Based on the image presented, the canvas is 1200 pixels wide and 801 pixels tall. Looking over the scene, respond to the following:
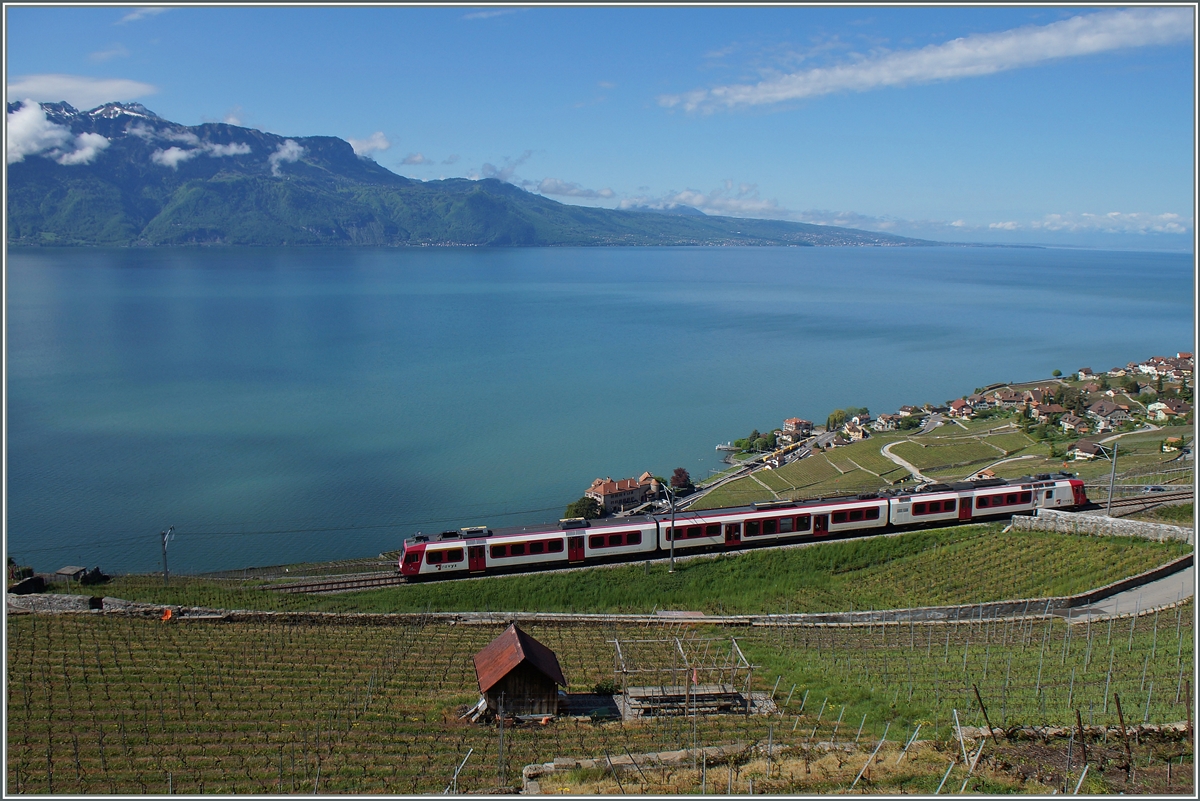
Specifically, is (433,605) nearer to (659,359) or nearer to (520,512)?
(520,512)

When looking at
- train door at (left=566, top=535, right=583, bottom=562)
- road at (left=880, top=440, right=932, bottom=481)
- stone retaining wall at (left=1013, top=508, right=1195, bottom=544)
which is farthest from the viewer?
road at (left=880, top=440, right=932, bottom=481)

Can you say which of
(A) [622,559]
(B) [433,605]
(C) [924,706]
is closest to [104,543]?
(B) [433,605]

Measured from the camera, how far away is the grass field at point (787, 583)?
65.6 feet

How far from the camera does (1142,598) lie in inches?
714

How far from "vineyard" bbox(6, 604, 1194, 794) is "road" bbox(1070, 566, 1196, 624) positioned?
84 cm

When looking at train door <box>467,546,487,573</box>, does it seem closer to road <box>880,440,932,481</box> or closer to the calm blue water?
the calm blue water

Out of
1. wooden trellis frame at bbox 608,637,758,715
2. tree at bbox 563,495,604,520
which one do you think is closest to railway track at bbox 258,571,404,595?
wooden trellis frame at bbox 608,637,758,715

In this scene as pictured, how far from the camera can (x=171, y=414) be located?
5559 cm

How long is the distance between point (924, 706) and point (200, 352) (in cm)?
8127

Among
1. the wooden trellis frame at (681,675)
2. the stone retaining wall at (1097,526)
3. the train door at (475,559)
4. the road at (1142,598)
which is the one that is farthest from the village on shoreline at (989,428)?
the road at (1142,598)

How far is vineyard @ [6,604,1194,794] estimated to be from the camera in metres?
10.6

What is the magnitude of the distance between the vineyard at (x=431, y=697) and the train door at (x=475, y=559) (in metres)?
3.17

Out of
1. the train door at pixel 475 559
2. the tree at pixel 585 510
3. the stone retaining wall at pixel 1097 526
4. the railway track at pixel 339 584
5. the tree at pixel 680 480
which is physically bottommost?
the tree at pixel 680 480

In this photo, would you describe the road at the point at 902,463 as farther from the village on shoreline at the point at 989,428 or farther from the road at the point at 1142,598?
the road at the point at 1142,598
